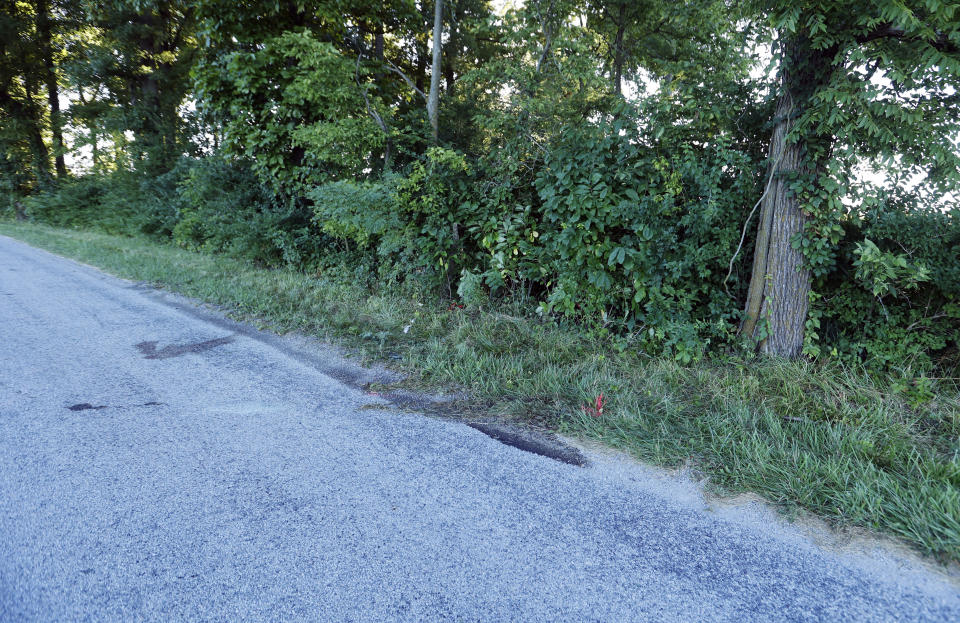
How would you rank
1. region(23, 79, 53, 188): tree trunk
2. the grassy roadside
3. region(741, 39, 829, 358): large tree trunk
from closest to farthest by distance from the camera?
1. the grassy roadside
2. region(741, 39, 829, 358): large tree trunk
3. region(23, 79, 53, 188): tree trunk

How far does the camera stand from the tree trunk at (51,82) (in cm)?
1989

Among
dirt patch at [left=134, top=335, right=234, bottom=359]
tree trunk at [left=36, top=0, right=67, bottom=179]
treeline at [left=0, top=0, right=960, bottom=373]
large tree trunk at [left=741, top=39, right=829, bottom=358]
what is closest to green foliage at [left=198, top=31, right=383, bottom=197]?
treeline at [left=0, top=0, right=960, bottom=373]

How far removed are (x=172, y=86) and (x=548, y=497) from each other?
20.7 metres

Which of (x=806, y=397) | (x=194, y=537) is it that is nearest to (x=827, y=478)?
(x=806, y=397)

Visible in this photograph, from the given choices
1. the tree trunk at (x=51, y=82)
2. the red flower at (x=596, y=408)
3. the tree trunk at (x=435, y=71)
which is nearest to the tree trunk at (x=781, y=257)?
the red flower at (x=596, y=408)

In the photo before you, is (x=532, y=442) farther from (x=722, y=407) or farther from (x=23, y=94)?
(x=23, y=94)

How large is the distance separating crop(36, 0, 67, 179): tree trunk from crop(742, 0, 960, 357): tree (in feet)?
86.0

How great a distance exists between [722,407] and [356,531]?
2636 mm

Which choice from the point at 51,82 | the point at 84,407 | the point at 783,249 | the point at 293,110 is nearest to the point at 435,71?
the point at 293,110

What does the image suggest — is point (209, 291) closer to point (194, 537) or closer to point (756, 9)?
point (194, 537)

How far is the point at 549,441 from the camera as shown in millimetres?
3092

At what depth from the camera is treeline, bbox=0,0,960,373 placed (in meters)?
3.60

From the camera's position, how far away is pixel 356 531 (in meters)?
2.17

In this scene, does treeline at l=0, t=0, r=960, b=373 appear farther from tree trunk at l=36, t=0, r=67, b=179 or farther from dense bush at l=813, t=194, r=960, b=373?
tree trunk at l=36, t=0, r=67, b=179
